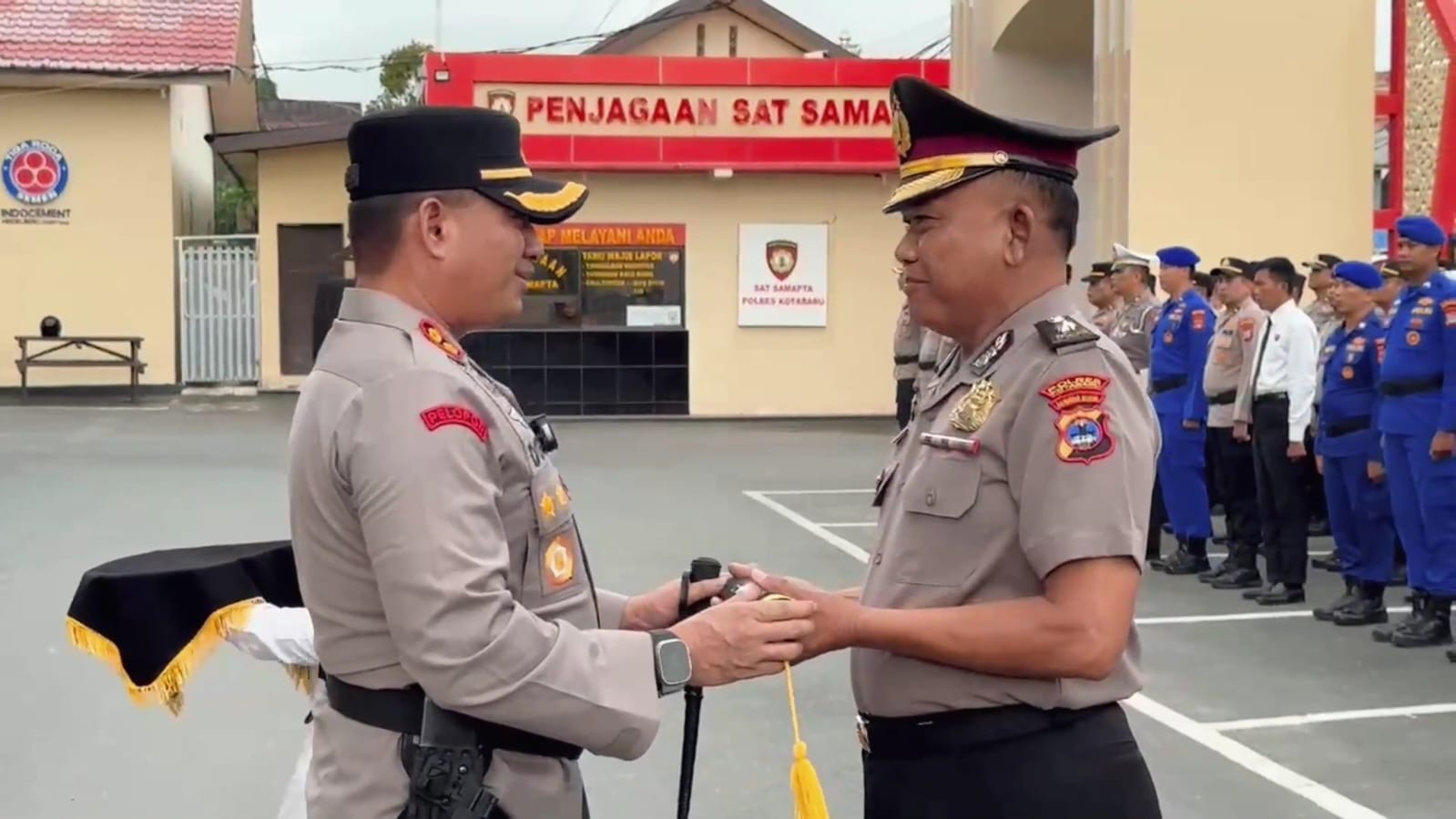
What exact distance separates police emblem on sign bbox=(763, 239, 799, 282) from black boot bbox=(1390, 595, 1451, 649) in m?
13.4

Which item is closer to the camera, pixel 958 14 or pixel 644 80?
pixel 958 14

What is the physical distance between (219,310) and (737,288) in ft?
24.4

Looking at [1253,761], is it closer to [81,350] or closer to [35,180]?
[81,350]

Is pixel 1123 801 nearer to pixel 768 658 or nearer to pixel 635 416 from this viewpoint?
pixel 768 658

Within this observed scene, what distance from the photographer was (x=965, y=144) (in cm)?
221

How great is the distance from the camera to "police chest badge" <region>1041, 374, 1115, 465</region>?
205 cm

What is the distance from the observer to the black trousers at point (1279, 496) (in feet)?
27.9

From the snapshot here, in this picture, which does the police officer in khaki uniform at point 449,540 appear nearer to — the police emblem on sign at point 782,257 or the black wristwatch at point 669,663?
the black wristwatch at point 669,663

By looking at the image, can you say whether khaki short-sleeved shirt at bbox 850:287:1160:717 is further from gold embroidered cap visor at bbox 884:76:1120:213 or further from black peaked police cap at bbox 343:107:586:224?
black peaked police cap at bbox 343:107:586:224

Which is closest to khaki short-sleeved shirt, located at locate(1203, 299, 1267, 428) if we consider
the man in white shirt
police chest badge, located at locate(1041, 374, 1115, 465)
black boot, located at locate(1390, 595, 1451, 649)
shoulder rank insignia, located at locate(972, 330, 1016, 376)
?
the man in white shirt

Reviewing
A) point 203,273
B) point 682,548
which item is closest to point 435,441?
point 682,548

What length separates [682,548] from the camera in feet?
31.2

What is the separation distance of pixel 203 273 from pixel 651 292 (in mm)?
6558

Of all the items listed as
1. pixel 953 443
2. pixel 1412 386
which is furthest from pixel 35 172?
pixel 953 443
